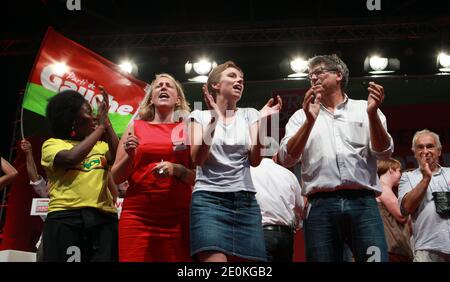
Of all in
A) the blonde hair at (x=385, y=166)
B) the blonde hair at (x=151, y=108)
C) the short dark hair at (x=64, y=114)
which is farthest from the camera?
the blonde hair at (x=385, y=166)

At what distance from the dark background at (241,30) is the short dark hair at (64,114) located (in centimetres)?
439

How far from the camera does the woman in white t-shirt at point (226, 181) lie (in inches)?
97.3

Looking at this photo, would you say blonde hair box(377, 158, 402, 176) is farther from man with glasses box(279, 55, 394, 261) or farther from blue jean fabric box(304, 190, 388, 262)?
blue jean fabric box(304, 190, 388, 262)

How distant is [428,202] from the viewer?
12.6 feet

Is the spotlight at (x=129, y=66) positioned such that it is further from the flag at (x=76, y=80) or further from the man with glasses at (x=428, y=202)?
the man with glasses at (x=428, y=202)

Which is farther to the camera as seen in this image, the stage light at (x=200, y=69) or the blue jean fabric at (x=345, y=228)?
the stage light at (x=200, y=69)

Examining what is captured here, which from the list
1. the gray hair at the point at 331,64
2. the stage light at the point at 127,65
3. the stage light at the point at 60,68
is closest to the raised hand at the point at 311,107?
the gray hair at the point at 331,64

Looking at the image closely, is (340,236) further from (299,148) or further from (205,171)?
(205,171)

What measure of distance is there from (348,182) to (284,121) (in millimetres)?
3950

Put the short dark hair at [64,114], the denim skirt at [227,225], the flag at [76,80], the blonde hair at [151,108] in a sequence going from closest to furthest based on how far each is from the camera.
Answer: the denim skirt at [227,225] < the short dark hair at [64,114] < the blonde hair at [151,108] < the flag at [76,80]

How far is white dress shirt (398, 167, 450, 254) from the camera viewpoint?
373 centimetres

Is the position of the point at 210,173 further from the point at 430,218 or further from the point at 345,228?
the point at 430,218

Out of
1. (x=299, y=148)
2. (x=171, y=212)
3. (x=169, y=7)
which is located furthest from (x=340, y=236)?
(x=169, y=7)

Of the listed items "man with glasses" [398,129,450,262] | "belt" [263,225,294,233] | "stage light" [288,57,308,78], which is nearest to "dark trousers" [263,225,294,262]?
"belt" [263,225,294,233]
